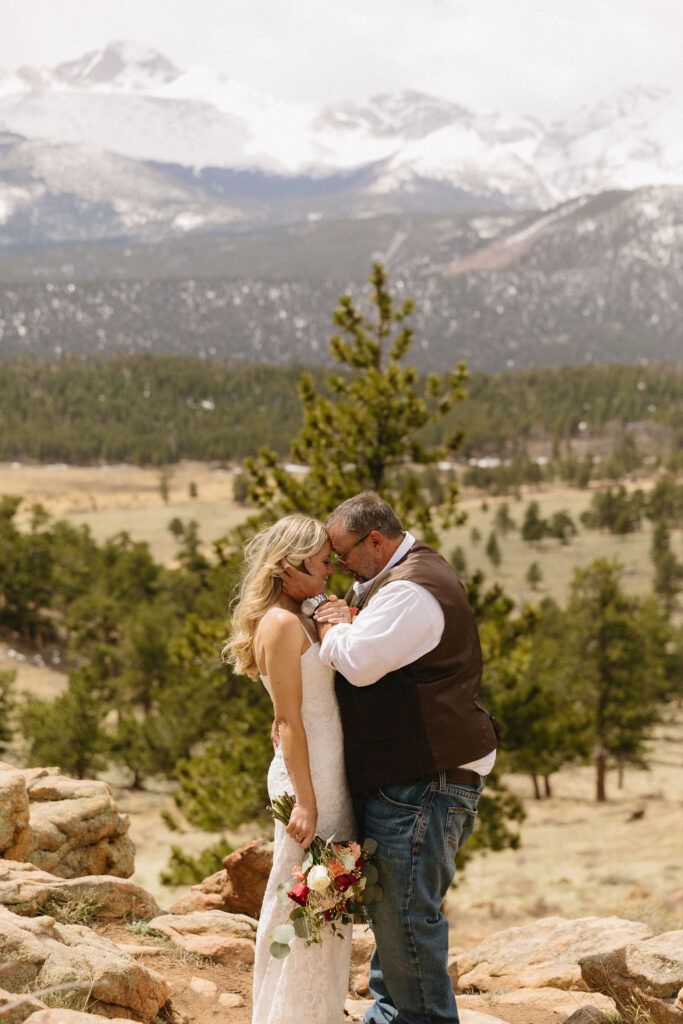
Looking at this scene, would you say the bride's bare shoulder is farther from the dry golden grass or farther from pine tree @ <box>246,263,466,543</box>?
the dry golden grass

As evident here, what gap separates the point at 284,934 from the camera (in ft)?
16.6

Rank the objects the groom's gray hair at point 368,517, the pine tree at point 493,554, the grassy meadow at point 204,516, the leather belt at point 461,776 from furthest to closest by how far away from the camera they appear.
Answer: the pine tree at point 493,554, the grassy meadow at point 204,516, the groom's gray hair at point 368,517, the leather belt at point 461,776

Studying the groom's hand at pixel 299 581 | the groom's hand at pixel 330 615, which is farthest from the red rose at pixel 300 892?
the groom's hand at pixel 299 581

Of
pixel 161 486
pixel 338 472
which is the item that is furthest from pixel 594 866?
pixel 161 486

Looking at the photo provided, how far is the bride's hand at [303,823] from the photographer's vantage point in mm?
5035

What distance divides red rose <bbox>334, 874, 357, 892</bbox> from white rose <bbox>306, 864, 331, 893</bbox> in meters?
0.05

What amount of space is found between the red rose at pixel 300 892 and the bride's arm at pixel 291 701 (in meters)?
0.20

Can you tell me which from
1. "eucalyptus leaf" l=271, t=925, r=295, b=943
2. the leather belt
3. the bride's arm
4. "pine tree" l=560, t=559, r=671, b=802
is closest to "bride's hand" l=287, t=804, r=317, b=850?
the bride's arm

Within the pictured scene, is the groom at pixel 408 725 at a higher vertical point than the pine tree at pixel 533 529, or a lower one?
higher

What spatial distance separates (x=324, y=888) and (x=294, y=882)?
34 centimetres

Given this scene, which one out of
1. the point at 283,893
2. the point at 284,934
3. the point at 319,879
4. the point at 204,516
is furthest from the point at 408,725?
the point at 204,516

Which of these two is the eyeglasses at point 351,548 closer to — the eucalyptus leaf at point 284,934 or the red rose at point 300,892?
the red rose at point 300,892

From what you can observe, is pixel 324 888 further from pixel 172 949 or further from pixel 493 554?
pixel 493 554

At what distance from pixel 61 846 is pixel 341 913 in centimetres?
416
